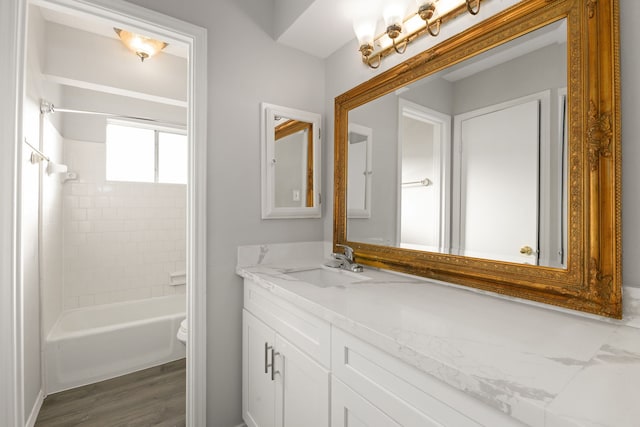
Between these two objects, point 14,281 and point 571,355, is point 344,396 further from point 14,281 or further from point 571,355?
point 14,281

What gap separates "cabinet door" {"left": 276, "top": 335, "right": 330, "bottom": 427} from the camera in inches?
40.1

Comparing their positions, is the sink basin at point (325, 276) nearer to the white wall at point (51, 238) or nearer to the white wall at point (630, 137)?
the white wall at point (630, 137)

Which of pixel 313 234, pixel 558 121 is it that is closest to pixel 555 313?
pixel 558 121

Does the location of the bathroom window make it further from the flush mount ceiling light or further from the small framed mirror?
the small framed mirror

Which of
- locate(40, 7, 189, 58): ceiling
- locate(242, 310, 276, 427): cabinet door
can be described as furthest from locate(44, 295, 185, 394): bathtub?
locate(40, 7, 189, 58): ceiling

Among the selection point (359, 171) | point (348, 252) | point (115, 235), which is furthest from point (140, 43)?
point (348, 252)

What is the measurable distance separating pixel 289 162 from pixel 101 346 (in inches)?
73.9

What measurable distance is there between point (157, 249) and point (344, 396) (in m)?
2.70

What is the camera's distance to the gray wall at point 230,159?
62.5 inches

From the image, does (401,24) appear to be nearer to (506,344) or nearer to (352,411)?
(506,344)

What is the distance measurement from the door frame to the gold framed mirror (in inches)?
45.8

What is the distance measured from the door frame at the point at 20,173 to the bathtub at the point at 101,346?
95 centimetres

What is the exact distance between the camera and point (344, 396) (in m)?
0.92

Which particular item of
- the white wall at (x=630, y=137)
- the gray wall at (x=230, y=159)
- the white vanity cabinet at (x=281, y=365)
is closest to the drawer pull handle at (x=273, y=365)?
the white vanity cabinet at (x=281, y=365)
